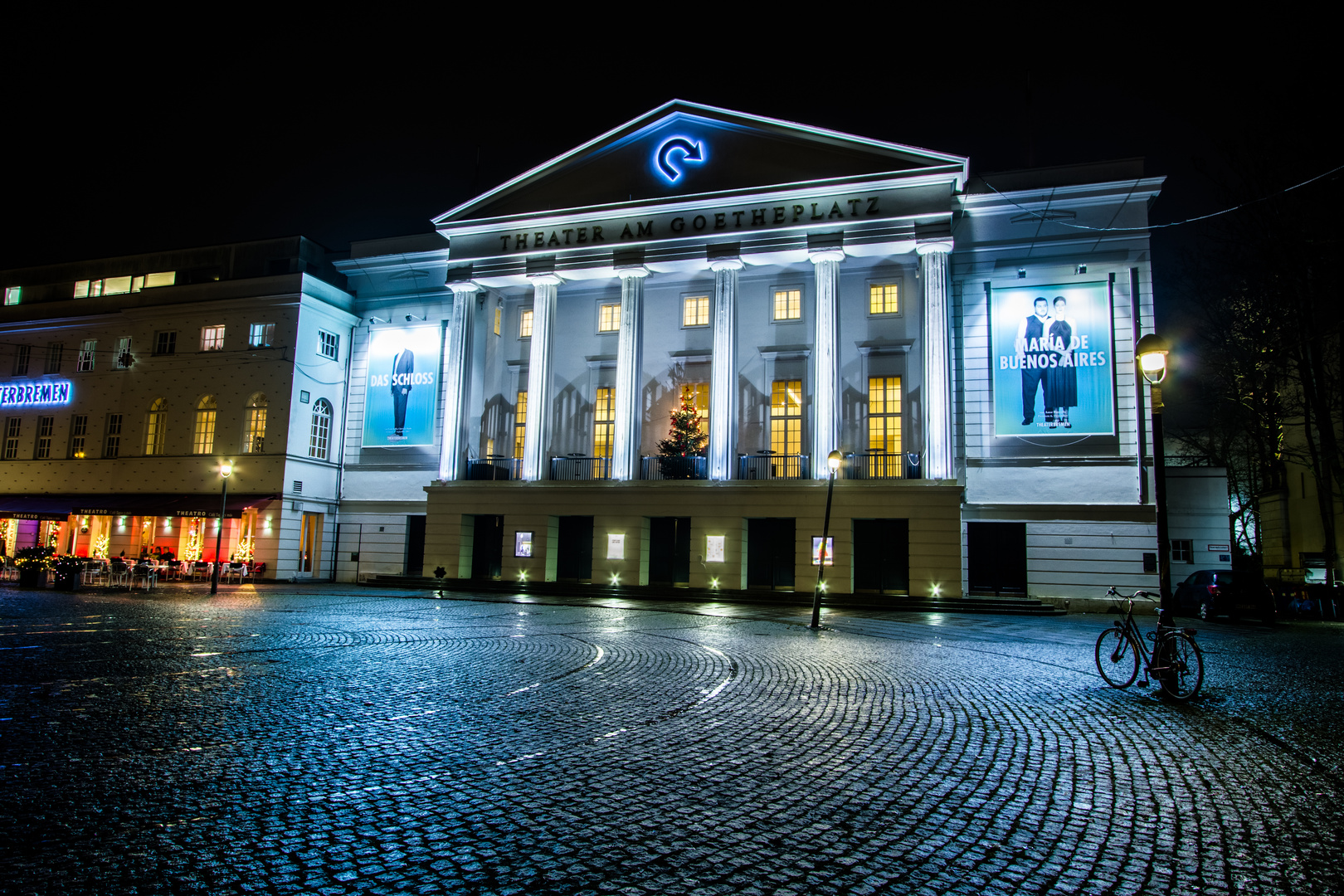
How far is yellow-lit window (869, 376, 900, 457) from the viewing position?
28625mm

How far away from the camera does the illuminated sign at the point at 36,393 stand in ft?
119


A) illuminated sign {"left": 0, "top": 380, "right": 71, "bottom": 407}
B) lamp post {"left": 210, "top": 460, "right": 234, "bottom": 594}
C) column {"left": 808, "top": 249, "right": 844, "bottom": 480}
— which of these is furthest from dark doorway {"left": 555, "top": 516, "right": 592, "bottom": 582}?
illuminated sign {"left": 0, "top": 380, "right": 71, "bottom": 407}

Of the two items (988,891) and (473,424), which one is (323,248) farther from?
(988,891)

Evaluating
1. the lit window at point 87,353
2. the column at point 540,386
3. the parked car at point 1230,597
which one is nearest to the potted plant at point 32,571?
the lit window at point 87,353

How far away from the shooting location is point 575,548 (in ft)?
103

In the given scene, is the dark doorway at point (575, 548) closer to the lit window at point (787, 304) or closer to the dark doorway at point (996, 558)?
the lit window at point (787, 304)

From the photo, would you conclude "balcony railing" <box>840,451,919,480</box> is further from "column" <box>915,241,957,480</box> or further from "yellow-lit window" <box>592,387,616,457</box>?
"yellow-lit window" <box>592,387,616,457</box>

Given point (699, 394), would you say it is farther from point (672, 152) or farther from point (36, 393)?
point (36, 393)

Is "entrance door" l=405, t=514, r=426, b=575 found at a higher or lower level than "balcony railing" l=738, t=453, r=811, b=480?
lower

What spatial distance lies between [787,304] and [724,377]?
4476 mm

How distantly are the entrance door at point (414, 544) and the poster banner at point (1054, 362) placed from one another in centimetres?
2361

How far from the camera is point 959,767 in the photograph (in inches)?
235

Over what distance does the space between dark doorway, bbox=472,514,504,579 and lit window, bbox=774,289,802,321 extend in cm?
1390

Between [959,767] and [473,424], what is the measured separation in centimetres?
2869
